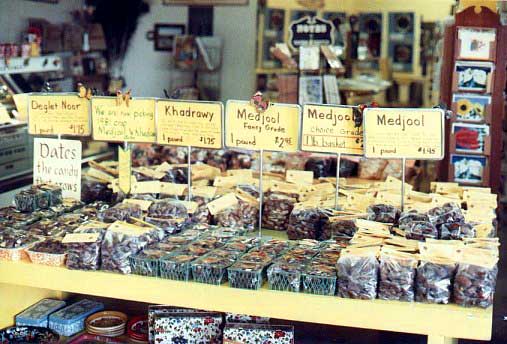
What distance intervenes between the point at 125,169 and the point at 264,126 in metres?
0.75

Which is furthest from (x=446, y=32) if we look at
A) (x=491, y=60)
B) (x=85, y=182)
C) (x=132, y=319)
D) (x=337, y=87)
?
(x=132, y=319)

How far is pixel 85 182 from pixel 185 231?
0.93m

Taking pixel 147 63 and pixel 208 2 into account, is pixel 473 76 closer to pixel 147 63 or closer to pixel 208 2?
pixel 208 2

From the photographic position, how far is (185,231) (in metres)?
3.29

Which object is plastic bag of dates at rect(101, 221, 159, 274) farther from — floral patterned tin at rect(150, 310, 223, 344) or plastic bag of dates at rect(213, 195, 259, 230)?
plastic bag of dates at rect(213, 195, 259, 230)

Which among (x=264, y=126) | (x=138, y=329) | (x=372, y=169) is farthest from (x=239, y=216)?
(x=372, y=169)

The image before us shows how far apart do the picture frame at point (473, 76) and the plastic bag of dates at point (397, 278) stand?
3875 mm

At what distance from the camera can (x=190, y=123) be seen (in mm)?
3451

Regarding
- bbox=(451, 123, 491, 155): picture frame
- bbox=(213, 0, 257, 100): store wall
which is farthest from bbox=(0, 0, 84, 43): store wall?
bbox=(451, 123, 491, 155): picture frame

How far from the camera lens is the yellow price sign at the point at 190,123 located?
11.2ft

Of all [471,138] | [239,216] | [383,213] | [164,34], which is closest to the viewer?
[383,213]

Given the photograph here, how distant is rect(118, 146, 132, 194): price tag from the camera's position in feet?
12.0

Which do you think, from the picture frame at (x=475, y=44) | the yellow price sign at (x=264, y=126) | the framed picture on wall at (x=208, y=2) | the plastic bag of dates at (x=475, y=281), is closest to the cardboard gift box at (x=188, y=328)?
the yellow price sign at (x=264, y=126)

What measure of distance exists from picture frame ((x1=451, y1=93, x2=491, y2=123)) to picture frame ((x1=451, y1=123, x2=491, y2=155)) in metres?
0.05
